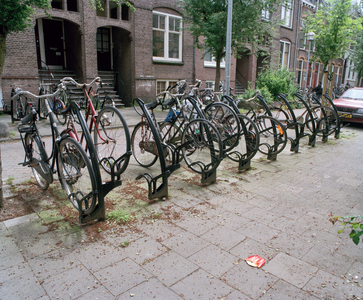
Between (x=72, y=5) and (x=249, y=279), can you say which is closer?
(x=249, y=279)

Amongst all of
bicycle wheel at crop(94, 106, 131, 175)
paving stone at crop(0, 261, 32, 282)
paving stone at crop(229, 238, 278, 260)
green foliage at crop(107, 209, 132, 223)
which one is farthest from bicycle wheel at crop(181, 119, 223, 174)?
paving stone at crop(0, 261, 32, 282)

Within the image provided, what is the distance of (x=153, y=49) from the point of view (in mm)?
15617

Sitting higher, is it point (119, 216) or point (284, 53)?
point (284, 53)

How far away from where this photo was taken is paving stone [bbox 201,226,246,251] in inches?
116

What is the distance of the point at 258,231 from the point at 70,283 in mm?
1940

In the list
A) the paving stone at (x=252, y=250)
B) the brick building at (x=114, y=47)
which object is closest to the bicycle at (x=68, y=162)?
the paving stone at (x=252, y=250)

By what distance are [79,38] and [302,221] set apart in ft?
43.4

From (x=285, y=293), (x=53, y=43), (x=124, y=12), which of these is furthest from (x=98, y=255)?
(x=53, y=43)

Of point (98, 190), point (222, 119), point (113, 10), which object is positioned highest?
point (113, 10)

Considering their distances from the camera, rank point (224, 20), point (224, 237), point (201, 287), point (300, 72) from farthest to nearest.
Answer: point (300, 72), point (224, 20), point (224, 237), point (201, 287)

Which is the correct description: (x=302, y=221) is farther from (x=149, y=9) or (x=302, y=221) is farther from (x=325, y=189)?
(x=149, y=9)

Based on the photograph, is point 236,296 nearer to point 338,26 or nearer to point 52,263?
point 52,263

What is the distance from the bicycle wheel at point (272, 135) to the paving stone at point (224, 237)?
9.56ft

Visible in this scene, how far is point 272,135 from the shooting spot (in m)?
6.13
